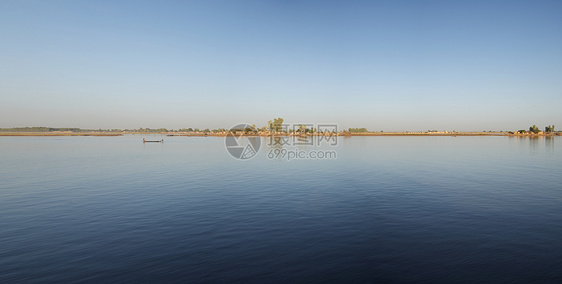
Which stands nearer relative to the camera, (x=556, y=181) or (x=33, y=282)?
(x=33, y=282)

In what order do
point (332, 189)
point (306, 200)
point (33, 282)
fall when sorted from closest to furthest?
point (33, 282), point (306, 200), point (332, 189)

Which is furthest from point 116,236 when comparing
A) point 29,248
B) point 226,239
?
point 226,239

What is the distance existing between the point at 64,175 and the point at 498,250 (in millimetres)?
48914

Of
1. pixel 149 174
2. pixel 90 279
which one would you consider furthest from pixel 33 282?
pixel 149 174

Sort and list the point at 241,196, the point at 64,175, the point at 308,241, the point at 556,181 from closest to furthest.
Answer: the point at 308,241
the point at 241,196
the point at 556,181
the point at 64,175

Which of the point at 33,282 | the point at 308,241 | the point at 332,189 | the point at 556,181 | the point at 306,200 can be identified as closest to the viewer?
the point at 33,282

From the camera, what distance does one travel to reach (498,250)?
14.1 meters

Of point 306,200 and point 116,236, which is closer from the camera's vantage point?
point 116,236

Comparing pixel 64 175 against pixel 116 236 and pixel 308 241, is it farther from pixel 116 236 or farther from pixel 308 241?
pixel 308 241

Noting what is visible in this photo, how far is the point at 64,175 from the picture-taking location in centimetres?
Result: 4022

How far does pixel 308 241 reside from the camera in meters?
15.5

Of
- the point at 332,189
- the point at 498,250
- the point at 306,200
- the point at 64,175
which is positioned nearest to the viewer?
the point at 498,250

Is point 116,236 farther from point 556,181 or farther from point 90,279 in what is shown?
point 556,181

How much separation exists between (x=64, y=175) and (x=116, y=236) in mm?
31842
